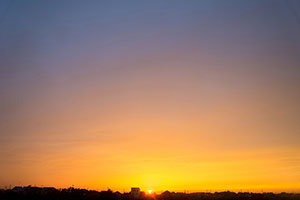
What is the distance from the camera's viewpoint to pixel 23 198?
50188 mm

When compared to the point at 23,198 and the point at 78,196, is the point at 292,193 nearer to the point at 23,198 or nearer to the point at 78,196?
the point at 78,196

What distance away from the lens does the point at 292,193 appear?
85.8m

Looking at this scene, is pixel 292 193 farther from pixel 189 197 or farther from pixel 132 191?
pixel 132 191

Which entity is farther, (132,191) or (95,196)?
(132,191)

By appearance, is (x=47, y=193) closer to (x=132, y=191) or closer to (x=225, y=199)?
(x=132, y=191)

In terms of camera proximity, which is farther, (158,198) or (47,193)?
(158,198)

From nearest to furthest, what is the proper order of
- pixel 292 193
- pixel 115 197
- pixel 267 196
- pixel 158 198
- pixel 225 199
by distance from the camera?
pixel 115 197, pixel 158 198, pixel 225 199, pixel 267 196, pixel 292 193

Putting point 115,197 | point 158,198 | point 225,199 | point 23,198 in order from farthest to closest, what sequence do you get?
1. point 225,199
2. point 158,198
3. point 115,197
4. point 23,198

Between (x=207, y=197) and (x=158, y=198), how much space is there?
35.4ft

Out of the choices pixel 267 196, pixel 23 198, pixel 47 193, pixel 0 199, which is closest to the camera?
pixel 0 199

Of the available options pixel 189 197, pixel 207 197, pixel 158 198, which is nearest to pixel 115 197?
pixel 158 198

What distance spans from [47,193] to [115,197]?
38.6 ft

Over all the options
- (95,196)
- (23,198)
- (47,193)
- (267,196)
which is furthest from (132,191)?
(267,196)

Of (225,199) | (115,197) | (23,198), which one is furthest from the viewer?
(225,199)
